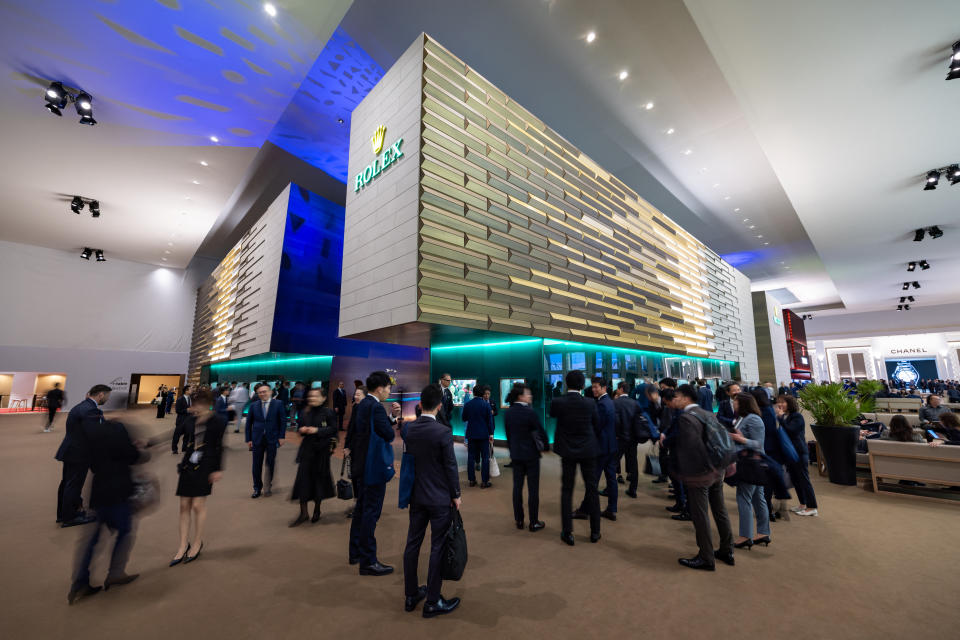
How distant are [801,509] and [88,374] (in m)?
29.8

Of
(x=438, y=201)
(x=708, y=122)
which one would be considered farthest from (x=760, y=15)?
(x=438, y=201)

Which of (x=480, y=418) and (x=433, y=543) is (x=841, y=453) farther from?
(x=433, y=543)

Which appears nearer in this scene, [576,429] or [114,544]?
[114,544]

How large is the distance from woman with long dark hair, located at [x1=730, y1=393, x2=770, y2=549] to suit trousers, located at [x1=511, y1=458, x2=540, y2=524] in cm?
190

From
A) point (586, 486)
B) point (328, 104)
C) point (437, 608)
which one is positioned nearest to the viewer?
point (437, 608)

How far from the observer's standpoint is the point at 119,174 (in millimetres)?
11352

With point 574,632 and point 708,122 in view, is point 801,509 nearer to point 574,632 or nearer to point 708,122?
point 574,632

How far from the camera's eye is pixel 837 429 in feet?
19.6

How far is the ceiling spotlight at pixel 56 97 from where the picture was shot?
24.1 feet

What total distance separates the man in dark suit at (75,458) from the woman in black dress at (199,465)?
174cm

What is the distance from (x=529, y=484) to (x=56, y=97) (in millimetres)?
11398

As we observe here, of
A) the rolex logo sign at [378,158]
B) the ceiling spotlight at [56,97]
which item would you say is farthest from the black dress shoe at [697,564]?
the ceiling spotlight at [56,97]

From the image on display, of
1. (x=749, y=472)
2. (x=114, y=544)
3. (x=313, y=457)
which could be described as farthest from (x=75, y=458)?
(x=749, y=472)

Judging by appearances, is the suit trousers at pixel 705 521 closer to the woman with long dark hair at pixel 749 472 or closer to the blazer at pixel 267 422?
the woman with long dark hair at pixel 749 472
